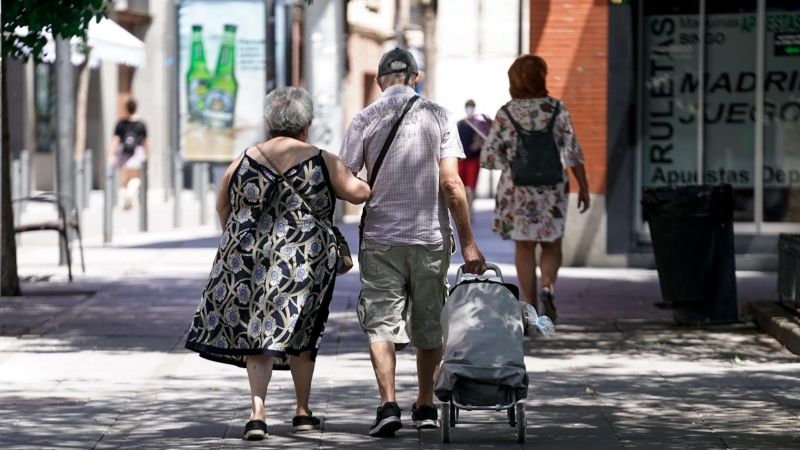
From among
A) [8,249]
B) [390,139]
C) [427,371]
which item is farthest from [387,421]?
[8,249]

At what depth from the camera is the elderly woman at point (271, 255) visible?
6.32 meters

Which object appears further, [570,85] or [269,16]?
[269,16]

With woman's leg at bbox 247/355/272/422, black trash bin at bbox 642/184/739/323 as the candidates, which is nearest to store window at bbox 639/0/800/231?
black trash bin at bbox 642/184/739/323

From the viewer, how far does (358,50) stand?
115 ft

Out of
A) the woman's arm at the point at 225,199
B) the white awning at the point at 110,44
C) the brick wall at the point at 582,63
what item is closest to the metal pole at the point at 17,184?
the white awning at the point at 110,44

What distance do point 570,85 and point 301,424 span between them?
8.05 metres

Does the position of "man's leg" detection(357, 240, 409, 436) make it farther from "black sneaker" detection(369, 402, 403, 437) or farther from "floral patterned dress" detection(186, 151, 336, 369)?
"floral patterned dress" detection(186, 151, 336, 369)

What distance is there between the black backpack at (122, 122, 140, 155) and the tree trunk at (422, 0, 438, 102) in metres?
8.35

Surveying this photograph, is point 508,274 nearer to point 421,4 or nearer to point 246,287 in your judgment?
point 246,287

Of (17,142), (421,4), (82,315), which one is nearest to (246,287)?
(82,315)

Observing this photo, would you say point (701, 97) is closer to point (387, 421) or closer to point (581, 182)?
point (581, 182)

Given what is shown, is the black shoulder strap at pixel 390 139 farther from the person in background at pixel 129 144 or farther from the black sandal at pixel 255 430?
the person in background at pixel 129 144

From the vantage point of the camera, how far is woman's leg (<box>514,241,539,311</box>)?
971 centimetres

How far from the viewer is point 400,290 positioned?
6492 millimetres
